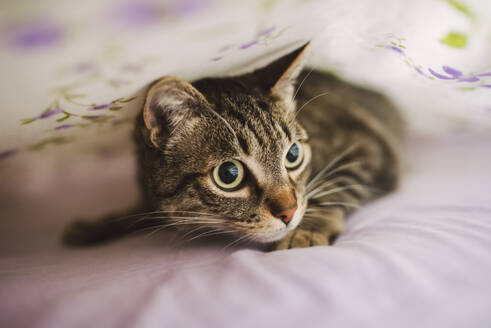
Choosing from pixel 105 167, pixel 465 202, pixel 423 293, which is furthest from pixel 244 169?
pixel 105 167

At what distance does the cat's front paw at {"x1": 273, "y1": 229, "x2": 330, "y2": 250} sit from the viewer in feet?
2.94

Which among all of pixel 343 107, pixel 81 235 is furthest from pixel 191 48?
pixel 343 107

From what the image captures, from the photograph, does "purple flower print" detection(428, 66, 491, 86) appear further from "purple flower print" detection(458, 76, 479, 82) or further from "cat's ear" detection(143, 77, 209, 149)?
"cat's ear" detection(143, 77, 209, 149)

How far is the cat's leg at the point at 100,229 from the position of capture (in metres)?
1.09

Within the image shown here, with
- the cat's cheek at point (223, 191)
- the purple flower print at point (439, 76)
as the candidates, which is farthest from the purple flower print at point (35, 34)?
the purple flower print at point (439, 76)

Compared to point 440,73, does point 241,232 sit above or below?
below

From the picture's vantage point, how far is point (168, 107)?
835mm

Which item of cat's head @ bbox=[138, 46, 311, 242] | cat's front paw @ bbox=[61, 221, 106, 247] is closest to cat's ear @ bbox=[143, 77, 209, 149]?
cat's head @ bbox=[138, 46, 311, 242]

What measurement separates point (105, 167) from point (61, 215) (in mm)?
254

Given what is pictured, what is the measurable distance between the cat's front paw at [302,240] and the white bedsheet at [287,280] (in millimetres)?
68

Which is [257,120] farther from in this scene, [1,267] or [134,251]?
[1,267]

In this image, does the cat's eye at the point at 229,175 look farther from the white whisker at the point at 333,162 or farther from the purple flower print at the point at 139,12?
the purple flower print at the point at 139,12

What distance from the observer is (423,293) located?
0.62 metres

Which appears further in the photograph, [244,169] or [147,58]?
[244,169]
